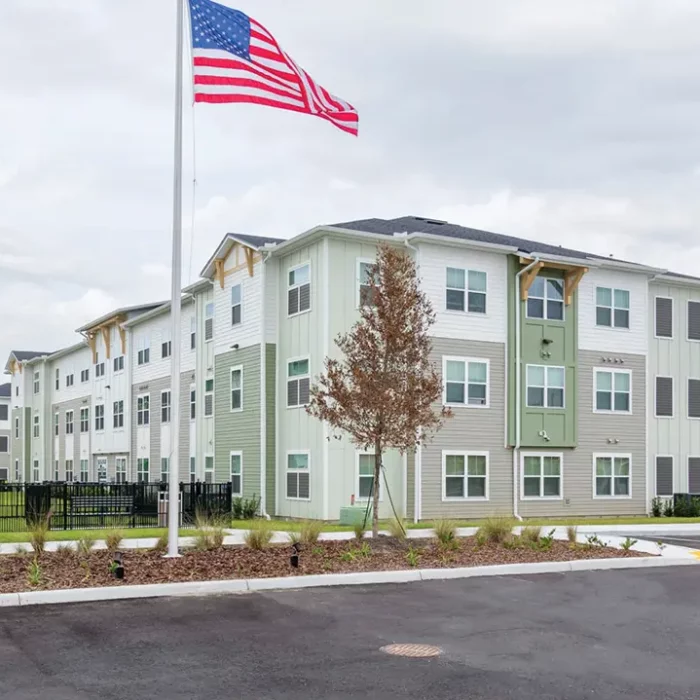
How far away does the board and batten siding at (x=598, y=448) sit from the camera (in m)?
31.5

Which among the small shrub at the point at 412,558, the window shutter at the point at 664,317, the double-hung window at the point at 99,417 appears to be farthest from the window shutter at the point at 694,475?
the double-hung window at the point at 99,417

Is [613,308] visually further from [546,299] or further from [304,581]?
[304,581]

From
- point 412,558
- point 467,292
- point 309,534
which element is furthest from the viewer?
point 467,292

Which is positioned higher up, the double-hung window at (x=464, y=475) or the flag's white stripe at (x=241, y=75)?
the flag's white stripe at (x=241, y=75)

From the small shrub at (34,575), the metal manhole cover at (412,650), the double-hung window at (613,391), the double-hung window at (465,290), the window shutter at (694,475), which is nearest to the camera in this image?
the metal manhole cover at (412,650)

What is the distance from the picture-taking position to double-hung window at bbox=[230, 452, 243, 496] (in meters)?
31.9

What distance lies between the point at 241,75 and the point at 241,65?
18cm

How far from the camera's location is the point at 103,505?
80.7 ft

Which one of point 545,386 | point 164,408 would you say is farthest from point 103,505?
point 164,408

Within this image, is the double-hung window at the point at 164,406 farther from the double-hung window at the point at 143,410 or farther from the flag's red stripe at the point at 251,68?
the flag's red stripe at the point at 251,68

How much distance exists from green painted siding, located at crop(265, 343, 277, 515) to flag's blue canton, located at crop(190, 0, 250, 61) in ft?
51.0

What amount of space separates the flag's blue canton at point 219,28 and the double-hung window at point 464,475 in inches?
635

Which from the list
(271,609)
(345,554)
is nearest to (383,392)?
(345,554)

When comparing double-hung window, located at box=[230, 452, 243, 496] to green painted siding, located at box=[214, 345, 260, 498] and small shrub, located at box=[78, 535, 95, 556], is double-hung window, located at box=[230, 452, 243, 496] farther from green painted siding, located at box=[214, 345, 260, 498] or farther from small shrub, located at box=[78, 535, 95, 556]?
small shrub, located at box=[78, 535, 95, 556]
